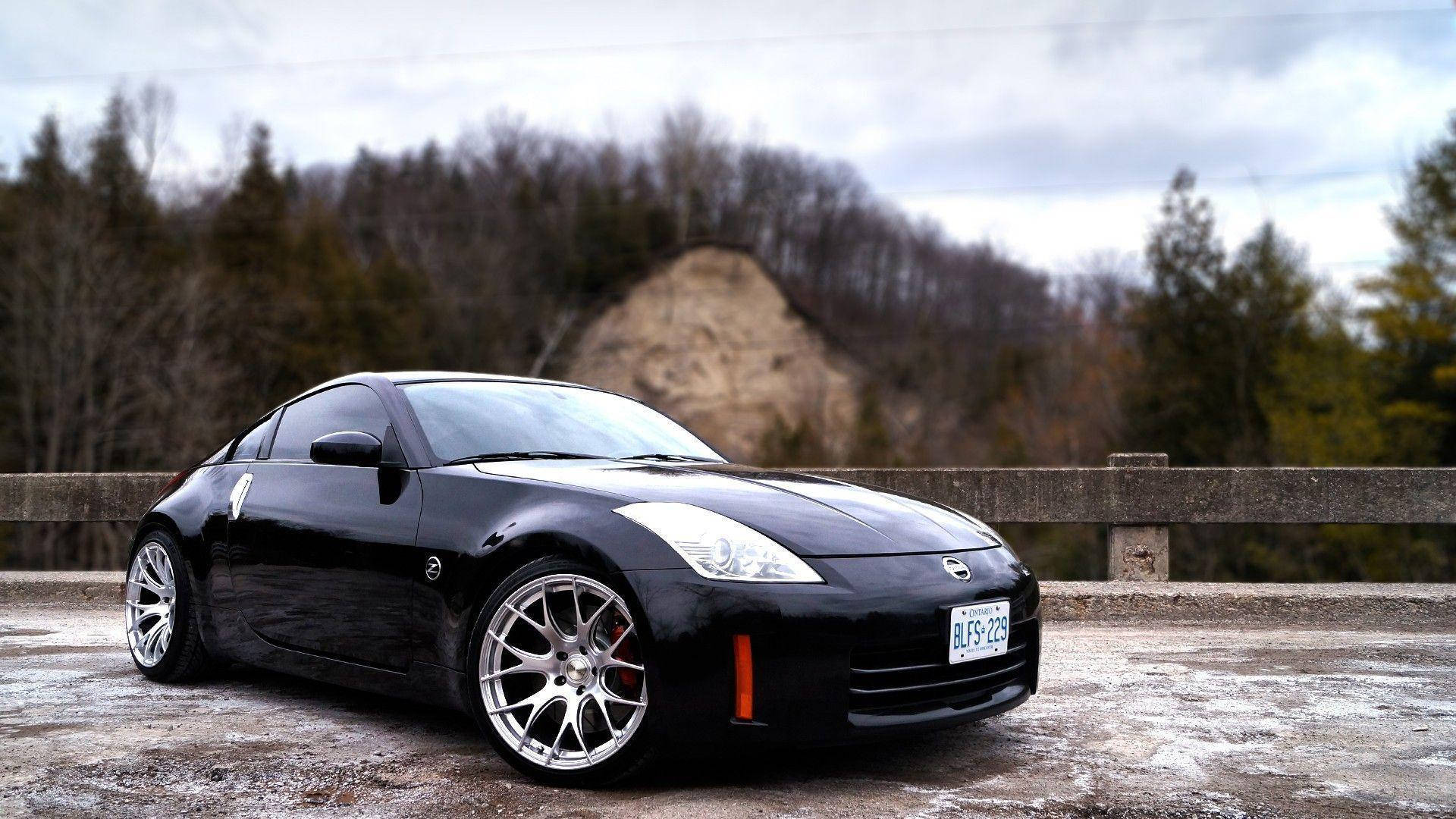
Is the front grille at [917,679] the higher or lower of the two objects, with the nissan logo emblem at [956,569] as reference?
lower

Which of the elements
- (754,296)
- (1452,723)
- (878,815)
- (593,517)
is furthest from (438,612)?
(754,296)

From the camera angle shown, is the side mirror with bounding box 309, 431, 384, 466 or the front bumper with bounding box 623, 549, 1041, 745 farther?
the side mirror with bounding box 309, 431, 384, 466

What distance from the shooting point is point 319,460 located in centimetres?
442

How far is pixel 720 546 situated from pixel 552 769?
0.82 m

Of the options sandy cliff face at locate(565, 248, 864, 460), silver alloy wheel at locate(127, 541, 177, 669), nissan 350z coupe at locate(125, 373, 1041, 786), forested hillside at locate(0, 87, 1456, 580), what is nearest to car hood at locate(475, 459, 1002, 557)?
nissan 350z coupe at locate(125, 373, 1041, 786)

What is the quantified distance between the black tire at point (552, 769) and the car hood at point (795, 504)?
1.00 feet

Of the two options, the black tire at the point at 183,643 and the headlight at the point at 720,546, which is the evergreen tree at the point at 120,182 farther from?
the headlight at the point at 720,546

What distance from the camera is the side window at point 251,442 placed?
17.3ft

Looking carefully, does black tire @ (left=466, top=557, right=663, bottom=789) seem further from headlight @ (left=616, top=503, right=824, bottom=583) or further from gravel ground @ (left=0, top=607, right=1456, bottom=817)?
headlight @ (left=616, top=503, right=824, bottom=583)

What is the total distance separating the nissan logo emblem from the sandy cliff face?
45580 mm

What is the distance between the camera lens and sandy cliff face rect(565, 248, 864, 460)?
50.2 metres

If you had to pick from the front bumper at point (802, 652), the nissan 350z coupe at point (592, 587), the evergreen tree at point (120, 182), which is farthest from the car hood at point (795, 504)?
the evergreen tree at point (120, 182)

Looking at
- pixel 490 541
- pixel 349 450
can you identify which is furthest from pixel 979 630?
pixel 349 450

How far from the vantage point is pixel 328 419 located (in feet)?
16.4
